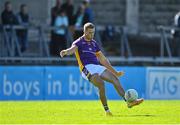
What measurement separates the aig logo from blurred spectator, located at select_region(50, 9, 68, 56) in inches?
128

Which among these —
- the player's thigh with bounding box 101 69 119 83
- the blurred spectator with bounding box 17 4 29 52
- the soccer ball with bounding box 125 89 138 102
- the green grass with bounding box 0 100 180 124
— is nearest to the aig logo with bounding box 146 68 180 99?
the blurred spectator with bounding box 17 4 29 52

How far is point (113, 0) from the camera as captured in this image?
1443 inches

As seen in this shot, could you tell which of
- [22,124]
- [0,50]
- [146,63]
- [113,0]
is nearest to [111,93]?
[146,63]

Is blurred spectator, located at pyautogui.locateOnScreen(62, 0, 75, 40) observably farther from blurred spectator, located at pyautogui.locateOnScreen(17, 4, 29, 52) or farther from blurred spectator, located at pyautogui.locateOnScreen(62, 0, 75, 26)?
blurred spectator, located at pyautogui.locateOnScreen(17, 4, 29, 52)

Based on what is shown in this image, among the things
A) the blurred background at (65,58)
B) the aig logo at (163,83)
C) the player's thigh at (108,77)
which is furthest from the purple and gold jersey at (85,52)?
the aig logo at (163,83)

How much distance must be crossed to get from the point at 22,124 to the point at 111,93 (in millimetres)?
13921

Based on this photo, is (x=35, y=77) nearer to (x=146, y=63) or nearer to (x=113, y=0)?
(x=146, y=63)

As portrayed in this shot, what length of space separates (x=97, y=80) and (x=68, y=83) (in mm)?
10685

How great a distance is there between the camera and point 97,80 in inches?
757

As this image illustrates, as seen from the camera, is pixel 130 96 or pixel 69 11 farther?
pixel 69 11

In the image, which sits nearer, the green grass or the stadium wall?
the green grass

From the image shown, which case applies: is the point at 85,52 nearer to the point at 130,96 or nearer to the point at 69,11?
the point at 130,96

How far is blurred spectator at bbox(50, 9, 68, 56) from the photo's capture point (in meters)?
30.1

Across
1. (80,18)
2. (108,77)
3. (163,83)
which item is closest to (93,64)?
(108,77)
